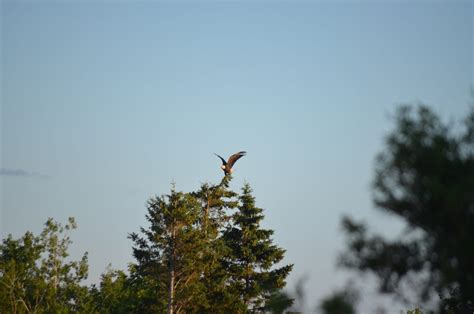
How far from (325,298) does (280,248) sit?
25341 millimetres

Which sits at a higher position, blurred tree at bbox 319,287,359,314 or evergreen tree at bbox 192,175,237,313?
evergreen tree at bbox 192,175,237,313

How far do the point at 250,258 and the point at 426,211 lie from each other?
24937 mm

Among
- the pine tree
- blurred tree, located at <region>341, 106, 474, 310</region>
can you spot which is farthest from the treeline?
blurred tree, located at <region>341, 106, 474, 310</region>

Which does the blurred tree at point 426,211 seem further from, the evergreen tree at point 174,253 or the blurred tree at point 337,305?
the evergreen tree at point 174,253

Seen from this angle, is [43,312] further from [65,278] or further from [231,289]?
[231,289]

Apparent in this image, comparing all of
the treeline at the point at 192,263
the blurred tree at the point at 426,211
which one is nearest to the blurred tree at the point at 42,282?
the treeline at the point at 192,263

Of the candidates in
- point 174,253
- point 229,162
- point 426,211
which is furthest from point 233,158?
point 426,211

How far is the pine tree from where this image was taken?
37.8 meters

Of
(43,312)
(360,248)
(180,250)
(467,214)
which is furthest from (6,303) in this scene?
(467,214)

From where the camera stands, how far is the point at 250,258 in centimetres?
3869

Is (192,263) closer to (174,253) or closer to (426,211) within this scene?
(174,253)

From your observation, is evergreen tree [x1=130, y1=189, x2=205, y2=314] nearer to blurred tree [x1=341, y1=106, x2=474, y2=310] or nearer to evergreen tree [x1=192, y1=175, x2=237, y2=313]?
evergreen tree [x1=192, y1=175, x2=237, y2=313]

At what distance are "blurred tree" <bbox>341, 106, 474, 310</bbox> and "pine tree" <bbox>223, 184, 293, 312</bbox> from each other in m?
22.4

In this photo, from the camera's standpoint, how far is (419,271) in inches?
599
